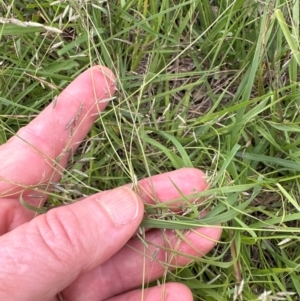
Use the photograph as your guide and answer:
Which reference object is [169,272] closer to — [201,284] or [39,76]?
[201,284]

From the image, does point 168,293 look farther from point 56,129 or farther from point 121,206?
point 56,129

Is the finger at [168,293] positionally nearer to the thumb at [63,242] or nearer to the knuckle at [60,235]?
the thumb at [63,242]

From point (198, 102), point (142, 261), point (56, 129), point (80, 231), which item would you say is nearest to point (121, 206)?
point (80, 231)

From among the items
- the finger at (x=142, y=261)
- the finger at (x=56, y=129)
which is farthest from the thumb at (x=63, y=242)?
the finger at (x=56, y=129)

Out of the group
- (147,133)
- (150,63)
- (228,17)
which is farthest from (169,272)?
(228,17)

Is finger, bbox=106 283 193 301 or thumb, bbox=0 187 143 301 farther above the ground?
thumb, bbox=0 187 143 301

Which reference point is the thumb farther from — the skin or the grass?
the grass

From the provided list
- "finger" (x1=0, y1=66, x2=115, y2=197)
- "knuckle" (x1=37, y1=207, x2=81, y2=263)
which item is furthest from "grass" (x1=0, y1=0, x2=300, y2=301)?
"knuckle" (x1=37, y1=207, x2=81, y2=263)
